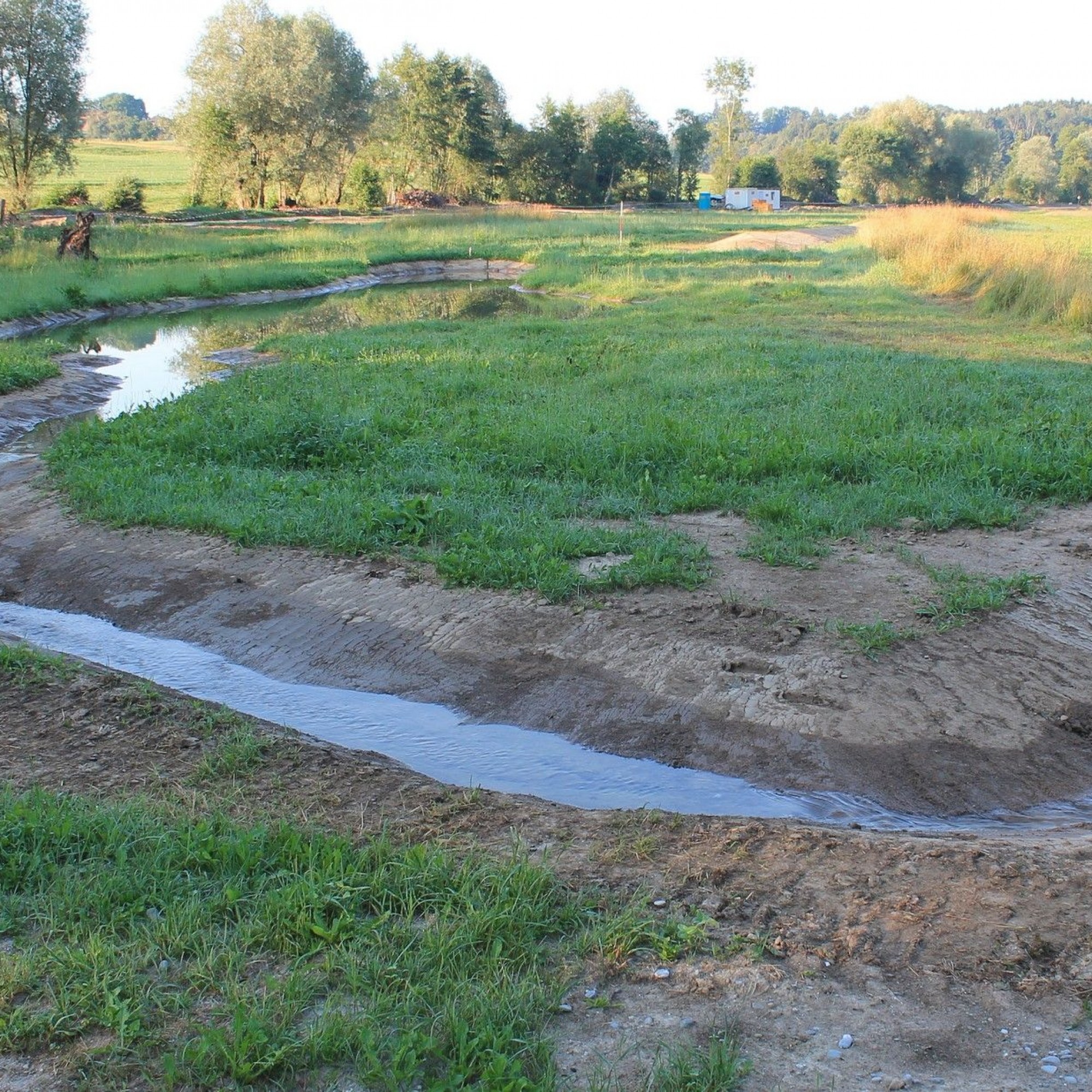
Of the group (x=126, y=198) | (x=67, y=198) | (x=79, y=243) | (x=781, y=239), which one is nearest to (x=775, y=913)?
(x=79, y=243)

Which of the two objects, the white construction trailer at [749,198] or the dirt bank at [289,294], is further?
the white construction trailer at [749,198]

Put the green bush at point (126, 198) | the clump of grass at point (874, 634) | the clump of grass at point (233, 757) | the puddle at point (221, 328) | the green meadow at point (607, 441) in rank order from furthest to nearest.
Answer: the green bush at point (126, 198) < the puddle at point (221, 328) < the green meadow at point (607, 441) < the clump of grass at point (874, 634) < the clump of grass at point (233, 757)

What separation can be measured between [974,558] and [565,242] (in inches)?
1276

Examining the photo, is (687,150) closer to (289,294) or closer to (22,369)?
(289,294)

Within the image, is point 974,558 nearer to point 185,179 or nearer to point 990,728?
point 990,728

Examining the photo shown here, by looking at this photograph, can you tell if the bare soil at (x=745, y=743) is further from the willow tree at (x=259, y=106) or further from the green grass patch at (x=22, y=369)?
the willow tree at (x=259, y=106)

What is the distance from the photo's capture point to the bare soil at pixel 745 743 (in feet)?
11.3

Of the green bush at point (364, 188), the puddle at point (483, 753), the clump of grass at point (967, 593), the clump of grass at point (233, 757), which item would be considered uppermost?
the green bush at point (364, 188)

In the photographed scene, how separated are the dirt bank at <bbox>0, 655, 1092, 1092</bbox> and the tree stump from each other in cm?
2546

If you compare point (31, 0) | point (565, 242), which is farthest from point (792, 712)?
point (31, 0)

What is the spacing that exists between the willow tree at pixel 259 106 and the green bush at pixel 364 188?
263 cm

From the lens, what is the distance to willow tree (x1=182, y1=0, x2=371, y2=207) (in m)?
52.2

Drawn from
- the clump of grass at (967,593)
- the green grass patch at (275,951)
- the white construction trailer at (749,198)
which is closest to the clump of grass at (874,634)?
the clump of grass at (967,593)

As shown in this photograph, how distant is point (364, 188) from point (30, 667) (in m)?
58.0
